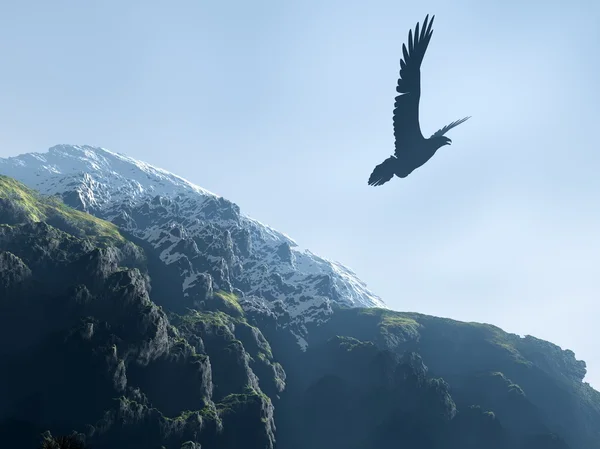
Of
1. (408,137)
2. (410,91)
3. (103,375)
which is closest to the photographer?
(410,91)

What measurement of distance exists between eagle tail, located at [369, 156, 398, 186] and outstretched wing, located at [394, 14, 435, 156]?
22.5 inches

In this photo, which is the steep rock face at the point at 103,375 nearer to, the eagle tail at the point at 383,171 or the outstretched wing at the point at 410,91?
the eagle tail at the point at 383,171

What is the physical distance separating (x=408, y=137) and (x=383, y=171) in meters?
2.20

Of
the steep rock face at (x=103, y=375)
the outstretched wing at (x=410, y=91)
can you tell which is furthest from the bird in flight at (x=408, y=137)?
the steep rock face at (x=103, y=375)

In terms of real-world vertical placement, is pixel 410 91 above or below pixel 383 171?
above

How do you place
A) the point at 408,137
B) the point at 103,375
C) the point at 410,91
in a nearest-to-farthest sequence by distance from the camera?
1. the point at 410,91
2. the point at 408,137
3. the point at 103,375

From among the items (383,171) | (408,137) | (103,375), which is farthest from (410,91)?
(103,375)

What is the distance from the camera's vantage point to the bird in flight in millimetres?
25906

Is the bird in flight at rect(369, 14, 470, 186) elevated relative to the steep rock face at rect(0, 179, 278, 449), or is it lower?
elevated

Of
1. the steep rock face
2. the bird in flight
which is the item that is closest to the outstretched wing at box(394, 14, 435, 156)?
the bird in flight

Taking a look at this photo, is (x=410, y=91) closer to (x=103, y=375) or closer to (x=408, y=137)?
(x=408, y=137)

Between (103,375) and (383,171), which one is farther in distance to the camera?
(103,375)

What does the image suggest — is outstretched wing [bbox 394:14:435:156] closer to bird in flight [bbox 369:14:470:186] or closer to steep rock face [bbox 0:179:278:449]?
bird in flight [bbox 369:14:470:186]

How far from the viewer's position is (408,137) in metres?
28.1
